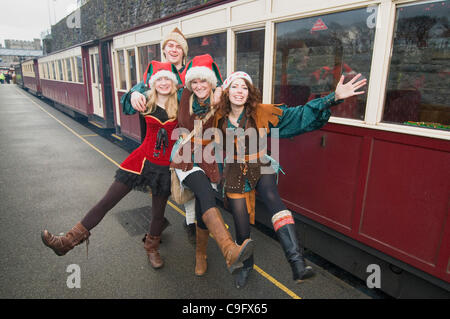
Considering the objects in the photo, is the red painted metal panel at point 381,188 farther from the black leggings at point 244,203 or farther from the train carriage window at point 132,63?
the train carriage window at point 132,63

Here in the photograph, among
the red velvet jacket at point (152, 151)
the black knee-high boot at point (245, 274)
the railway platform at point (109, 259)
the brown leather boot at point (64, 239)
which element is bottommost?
the railway platform at point (109, 259)

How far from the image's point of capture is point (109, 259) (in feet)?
9.63

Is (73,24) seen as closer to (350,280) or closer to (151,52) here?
(151,52)

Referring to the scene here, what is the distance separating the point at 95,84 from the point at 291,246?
8.87 metres

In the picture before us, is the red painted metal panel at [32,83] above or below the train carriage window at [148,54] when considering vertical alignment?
below

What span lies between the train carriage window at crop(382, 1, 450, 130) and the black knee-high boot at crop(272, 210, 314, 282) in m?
1.15

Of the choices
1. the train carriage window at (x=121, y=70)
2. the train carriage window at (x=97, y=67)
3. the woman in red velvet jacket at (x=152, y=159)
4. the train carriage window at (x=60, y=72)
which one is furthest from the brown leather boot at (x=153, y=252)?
the train carriage window at (x=60, y=72)

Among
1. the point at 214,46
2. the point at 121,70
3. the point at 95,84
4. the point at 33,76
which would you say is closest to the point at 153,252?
the point at 214,46

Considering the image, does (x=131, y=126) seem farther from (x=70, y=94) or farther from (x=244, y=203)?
(x=70, y=94)

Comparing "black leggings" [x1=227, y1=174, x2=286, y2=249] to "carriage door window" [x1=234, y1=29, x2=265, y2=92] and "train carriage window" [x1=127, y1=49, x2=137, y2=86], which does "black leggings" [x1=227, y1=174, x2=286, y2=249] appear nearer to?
"carriage door window" [x1=234, y1=29, x2=265, y2=92]

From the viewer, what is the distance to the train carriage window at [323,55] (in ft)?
7.74

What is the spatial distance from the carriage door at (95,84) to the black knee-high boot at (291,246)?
8.25 m
